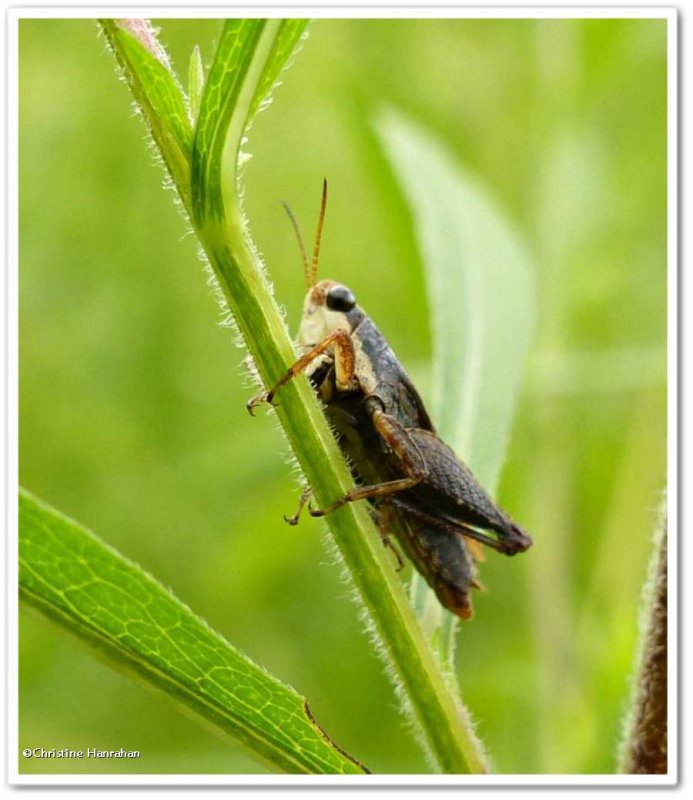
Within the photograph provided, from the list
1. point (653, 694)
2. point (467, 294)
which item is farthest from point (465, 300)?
point (653, 694)

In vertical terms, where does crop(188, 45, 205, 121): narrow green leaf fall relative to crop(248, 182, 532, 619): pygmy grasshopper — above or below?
above

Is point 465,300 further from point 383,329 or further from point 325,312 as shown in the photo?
point 383,329

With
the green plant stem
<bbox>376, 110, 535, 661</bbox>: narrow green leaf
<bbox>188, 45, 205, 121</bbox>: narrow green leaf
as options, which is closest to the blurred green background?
<bbox>376, 110, 535, 661</bbox>: narrow green leaf

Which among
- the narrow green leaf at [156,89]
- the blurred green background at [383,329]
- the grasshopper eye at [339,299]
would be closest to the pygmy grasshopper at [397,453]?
the grasshopper eye at [339,299]

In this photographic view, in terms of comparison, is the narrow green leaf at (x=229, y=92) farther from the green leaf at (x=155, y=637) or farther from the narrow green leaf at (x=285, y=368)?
the green leaf at (x=155, y=637)

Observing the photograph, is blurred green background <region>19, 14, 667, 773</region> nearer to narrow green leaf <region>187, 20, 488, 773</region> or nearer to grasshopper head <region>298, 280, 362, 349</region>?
grasshopper head <region>298, 280, 362, 349</region>
